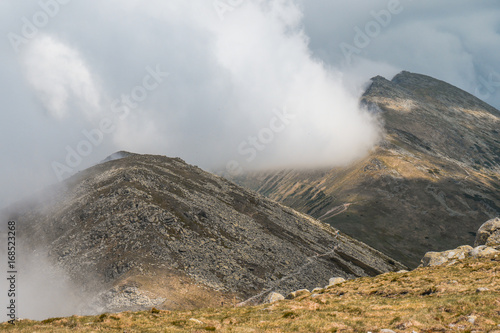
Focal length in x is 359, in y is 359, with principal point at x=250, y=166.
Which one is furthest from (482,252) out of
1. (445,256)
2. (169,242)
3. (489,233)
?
(169,242)

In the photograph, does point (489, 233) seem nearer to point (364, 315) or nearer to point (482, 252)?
point (482, 252)

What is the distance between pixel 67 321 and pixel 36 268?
56.8 meters

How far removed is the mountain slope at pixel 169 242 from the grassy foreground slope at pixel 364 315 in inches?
1097

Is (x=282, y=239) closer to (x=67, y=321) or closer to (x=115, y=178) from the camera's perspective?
(x=115, y=178)

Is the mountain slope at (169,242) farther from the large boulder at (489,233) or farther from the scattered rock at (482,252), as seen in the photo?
the large boulder at (489,233)

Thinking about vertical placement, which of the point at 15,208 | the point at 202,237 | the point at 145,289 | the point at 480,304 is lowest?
Result: the point at 480,304

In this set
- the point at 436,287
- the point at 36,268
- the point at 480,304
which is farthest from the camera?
the point at 36,268

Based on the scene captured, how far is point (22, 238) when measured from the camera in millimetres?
101312

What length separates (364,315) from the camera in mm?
32469

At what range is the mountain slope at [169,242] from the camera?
234 feet

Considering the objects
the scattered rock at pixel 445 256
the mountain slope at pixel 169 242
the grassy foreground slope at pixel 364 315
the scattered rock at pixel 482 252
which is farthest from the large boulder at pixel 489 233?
the mountain slope at pixel 169 242

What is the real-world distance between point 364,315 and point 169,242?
196 ft

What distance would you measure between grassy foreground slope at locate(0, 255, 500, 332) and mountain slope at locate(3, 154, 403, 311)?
27.9 meters

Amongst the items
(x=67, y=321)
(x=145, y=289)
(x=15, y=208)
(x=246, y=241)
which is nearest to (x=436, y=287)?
(x=67, y=321)
